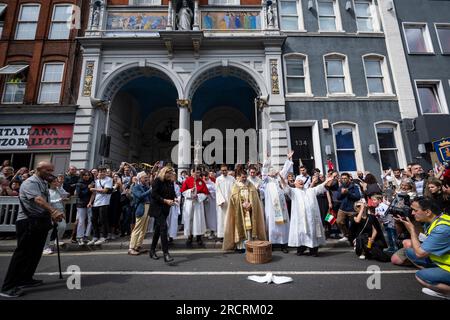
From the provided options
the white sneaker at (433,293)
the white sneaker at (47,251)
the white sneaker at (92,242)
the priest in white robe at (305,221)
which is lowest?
the white sneaker at (433,293)

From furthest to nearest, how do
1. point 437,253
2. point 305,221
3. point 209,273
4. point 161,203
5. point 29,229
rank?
point 305,221 → point 161,203 → point 209,273 → point 29,229 → point 437,253

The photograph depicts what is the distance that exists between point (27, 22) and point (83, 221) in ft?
46.0

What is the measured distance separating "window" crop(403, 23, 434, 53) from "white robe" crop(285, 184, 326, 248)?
43.3ft

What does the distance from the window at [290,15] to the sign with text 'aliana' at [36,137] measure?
43.1 feet

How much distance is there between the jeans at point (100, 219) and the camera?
242 inches

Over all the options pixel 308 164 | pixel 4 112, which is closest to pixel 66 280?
pixel 308 164

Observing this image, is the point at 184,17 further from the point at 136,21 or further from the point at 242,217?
the point at 242,217

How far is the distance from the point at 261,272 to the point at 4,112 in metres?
14.6

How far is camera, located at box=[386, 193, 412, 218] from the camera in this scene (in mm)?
4861

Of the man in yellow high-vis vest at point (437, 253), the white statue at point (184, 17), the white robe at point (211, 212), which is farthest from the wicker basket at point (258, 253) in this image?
the white statue at point (184, 17)

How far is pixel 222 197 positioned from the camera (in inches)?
239

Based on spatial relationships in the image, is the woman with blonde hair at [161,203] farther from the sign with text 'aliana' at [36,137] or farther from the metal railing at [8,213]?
the sign with text 'aliana' at [36,137]

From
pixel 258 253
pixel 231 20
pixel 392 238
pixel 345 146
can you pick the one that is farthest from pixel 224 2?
pixel 392 238

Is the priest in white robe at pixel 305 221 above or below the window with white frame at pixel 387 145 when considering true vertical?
below
